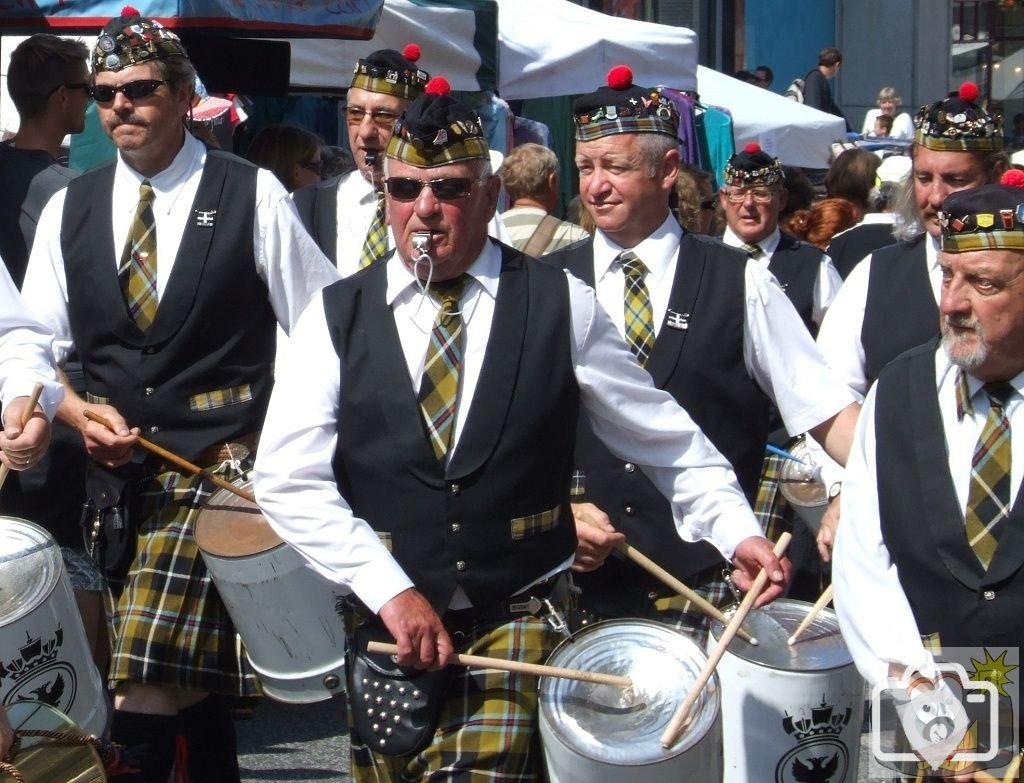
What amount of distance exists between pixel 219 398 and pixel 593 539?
117 centimetres

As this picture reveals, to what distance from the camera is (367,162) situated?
16.1 feet

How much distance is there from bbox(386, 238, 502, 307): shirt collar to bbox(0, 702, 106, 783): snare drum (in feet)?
3.41

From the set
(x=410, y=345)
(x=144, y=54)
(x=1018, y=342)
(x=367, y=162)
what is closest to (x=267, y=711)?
(x=367, y=162)

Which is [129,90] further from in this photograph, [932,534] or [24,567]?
[932,534]

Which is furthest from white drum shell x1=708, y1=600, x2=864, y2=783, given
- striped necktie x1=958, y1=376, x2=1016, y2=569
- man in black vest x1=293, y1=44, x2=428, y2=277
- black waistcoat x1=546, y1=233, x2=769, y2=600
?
man in black vest x1=293, y1=44, x2=428, y2=277

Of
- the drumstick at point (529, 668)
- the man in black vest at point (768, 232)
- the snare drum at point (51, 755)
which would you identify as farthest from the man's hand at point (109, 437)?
the man in black vest at point (768, 232)

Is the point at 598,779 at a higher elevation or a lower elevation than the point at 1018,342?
lower

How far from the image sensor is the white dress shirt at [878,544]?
9.80ft

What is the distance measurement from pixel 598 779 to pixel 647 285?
Answer: 4.94 feet

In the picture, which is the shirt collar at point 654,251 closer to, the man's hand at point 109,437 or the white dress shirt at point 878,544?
the white dress shirt at point 878,544

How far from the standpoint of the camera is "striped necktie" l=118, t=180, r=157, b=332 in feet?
13.7

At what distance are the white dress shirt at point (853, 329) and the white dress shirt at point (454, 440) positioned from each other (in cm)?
85

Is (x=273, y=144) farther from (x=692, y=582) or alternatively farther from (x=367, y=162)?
(x=692, y=582)

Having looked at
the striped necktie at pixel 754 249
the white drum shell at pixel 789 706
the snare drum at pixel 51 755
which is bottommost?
the white drum shell at pixel 789 706
